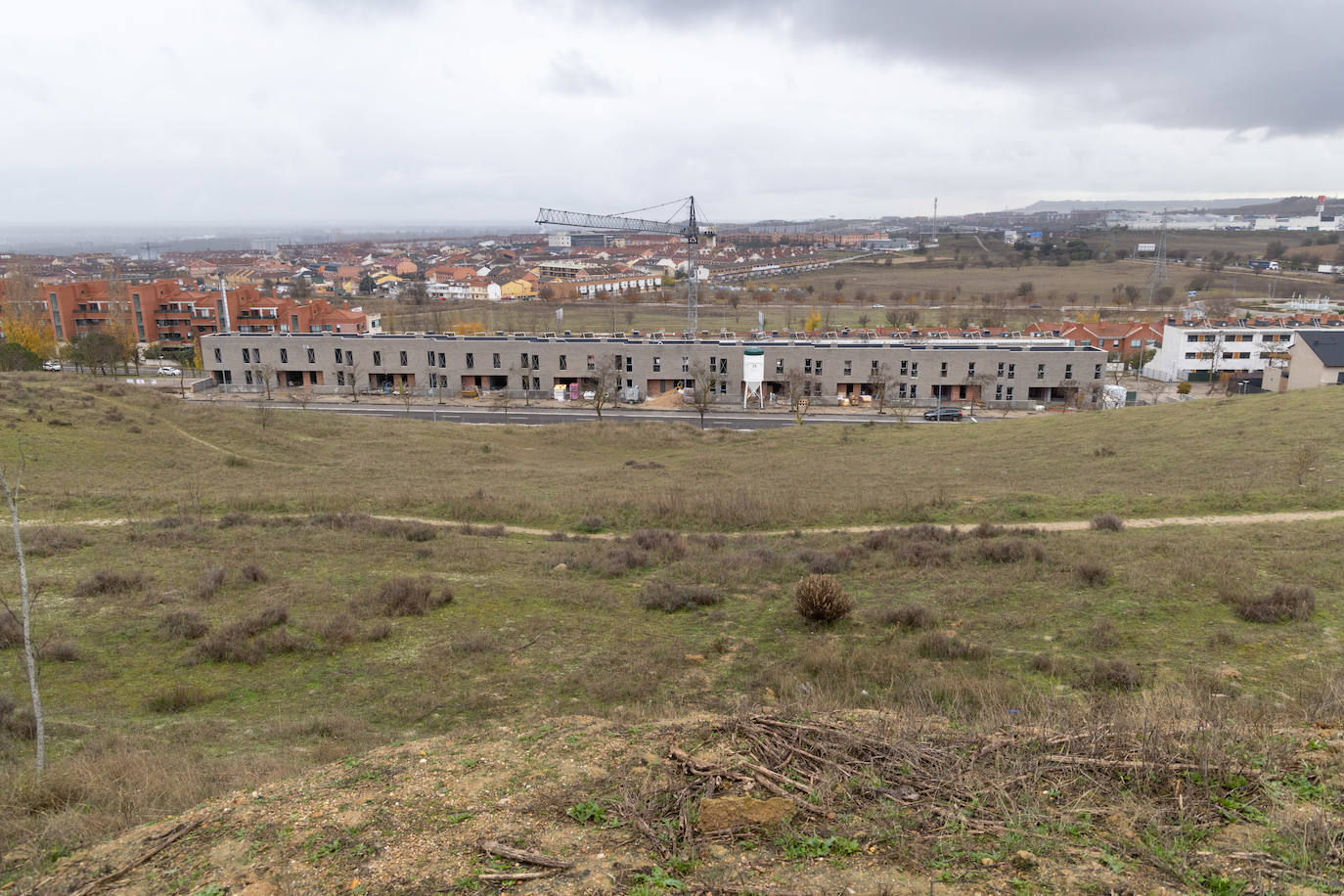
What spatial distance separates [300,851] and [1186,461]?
104 ft

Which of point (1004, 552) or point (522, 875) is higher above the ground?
point (522, 875)

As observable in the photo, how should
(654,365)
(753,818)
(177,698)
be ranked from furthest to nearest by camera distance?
(654,365), (177,698), (753,818)

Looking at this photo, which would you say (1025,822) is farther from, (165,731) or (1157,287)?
(1157,287)

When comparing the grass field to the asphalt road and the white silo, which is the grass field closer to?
the asphalt road

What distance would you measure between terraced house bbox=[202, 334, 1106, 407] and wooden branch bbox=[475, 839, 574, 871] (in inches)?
2120

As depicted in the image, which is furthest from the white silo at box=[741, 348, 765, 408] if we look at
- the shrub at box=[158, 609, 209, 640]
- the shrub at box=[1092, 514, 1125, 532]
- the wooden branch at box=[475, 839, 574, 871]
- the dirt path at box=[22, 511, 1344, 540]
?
the wooden branch at box=[475, 839, 574, 871]

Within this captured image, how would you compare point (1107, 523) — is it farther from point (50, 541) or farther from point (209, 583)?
point (50, 541)

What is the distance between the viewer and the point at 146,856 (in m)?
7.04

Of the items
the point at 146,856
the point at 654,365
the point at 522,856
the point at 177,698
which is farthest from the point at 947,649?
the point at 654,365

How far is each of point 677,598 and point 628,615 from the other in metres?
1.14

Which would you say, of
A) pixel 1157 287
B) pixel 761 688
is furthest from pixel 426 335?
pixel 1157 287

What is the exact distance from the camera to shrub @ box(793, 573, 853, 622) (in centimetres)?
1463

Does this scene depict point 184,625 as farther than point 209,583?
No

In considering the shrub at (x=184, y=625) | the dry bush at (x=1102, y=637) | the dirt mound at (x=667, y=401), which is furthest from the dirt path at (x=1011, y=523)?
the dirt mound at (x=667, y=401)
